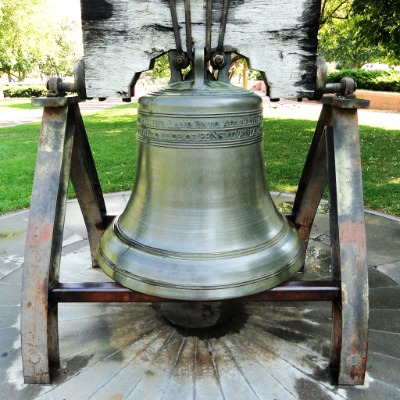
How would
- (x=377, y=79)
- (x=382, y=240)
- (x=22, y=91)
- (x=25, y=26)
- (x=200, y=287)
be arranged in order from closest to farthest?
(x=200, y=287) → (x=382, y=240) → (x=25, y=26) → (x=377, y=79) → (x=22, y=91)

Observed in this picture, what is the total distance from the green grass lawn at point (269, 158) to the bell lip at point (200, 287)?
3.63 meters

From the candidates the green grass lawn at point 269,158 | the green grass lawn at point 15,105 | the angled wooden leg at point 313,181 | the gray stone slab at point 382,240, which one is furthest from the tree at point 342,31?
the green grass lawn at point 15,105

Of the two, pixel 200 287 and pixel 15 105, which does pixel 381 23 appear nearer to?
pixel 200 287

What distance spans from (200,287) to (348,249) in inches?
32.8

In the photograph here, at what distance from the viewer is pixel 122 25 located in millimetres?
2270

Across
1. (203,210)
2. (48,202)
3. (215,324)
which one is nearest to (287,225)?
(203,210)

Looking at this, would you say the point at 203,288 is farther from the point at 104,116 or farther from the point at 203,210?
the point at 104,116

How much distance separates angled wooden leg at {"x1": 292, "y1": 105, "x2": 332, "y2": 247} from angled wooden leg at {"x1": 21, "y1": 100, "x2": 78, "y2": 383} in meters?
1.65

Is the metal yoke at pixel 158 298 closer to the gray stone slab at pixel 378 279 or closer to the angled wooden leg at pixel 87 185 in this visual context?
the angled wooden leg at pixel 87 185

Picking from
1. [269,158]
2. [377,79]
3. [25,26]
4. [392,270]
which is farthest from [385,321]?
[25,26]

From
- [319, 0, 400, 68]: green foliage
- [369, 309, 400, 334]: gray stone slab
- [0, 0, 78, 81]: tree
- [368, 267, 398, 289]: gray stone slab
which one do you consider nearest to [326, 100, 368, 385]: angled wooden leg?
[369, 309, 400, 334]: gray stone slab

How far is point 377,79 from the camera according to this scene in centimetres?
1927

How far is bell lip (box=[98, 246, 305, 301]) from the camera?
2.03 meters

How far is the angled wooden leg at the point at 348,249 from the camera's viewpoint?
Answer: 2.26 m
